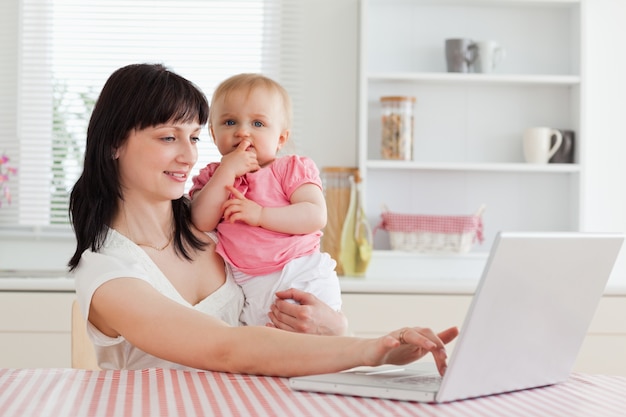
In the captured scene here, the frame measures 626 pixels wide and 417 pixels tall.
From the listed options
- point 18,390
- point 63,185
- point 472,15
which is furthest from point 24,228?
point 18,390

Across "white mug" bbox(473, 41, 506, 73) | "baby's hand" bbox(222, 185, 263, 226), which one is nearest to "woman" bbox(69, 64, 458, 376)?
"baby's hand" bbox(222, 185, 263, 226)

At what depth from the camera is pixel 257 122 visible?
6.42ft

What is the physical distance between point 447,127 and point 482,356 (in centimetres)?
265

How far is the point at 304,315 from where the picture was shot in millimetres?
1730

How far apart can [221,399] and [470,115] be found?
274cm

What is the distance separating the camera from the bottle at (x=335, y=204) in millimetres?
3383

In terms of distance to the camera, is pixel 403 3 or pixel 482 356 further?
pixel 403 3

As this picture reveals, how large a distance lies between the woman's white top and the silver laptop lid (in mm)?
705

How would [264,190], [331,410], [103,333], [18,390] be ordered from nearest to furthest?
[331,410] < [18,390] < [103,333] < [264,190]

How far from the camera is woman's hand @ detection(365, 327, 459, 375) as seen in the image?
1160mm

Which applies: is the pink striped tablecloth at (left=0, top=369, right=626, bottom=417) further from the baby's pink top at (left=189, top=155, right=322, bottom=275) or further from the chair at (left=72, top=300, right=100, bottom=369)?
the chair at (left=72, top=300, right=100, bottom=369)

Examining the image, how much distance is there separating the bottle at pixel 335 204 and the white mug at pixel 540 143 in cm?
70

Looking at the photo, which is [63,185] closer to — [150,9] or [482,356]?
[150,9]

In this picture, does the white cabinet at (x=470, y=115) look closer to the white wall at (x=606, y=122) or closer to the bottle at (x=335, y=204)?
the white wall at (x=606, y=122)
